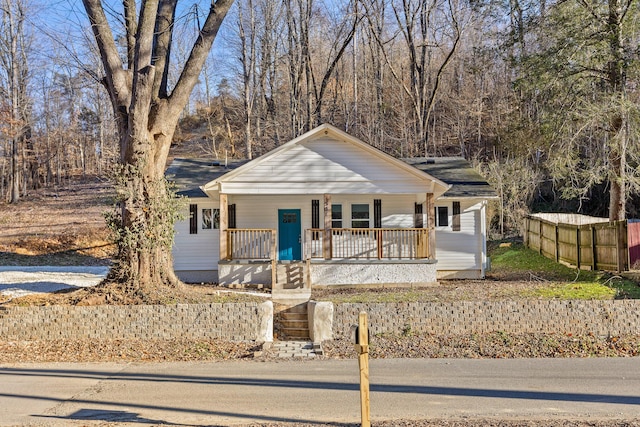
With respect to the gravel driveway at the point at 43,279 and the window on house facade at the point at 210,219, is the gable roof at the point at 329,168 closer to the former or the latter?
the window on house facade at the point at 210,219

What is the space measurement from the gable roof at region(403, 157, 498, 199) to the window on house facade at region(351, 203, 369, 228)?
9.35ft

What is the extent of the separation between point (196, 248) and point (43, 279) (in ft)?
16.1

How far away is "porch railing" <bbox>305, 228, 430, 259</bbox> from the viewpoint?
17.9 m

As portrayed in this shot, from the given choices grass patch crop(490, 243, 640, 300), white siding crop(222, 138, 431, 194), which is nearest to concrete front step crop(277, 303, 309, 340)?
grass patch crop(490, 243, 640, 300)

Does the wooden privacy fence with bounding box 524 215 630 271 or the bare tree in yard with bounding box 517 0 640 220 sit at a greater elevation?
the bare tree in yard with bounding box 517 0 640 220

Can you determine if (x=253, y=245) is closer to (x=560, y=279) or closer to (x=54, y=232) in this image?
(x=560, y=279)

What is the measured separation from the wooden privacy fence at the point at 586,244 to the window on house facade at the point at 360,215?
7381 mm

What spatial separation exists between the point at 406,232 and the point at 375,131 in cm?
2066

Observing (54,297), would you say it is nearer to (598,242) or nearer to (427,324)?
(427,324)

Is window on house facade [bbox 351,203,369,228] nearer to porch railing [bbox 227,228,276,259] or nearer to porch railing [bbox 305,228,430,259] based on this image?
porch railing [bbox 305,228,430,259]

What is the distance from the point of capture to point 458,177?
67.5 ft

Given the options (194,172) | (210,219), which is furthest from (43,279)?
(194,172)

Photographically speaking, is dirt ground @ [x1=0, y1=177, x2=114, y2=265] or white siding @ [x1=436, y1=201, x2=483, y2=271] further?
dirt ground @ [x1=0, y1=177, x2=114, y2=265]

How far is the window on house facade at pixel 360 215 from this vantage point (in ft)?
64.1
